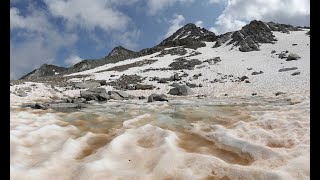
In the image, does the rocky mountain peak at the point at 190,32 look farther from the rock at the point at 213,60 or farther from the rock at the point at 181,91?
the rock at the point at 181,91

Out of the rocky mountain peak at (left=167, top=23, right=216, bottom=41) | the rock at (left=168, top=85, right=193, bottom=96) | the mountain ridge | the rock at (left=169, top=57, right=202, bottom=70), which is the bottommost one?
the rock at (left=168, top=85, right=193, bottom=96)

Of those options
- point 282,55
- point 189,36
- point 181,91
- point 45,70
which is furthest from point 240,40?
point 45,70

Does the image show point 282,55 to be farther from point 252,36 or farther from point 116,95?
point 116,95

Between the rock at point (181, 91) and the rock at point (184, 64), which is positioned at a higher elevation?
the rock at point (184, 64)

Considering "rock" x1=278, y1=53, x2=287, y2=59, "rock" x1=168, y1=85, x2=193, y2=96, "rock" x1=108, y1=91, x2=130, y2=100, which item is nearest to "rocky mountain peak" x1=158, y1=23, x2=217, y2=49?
"rock" x1=278, y1=53, x2=287, y2=59

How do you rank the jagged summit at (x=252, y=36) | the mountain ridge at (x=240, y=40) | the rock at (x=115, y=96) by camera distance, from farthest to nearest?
the mountain ridge at (x=240, y=40)
the jagged summit at (x=252, y=36)
the rock at (x=115, y=96)

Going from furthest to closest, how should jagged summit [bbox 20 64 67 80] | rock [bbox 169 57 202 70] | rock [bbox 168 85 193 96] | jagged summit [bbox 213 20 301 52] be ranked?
jagged summit [bbox 20 64 67 80]
jagged summit [bbox 213 20 301 52]
rock [bbox 169 57 202 70]
rock [bbox 168 85 193 96]

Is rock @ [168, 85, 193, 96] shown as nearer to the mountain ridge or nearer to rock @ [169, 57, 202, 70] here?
rock @ [169, 57, 202, 70]

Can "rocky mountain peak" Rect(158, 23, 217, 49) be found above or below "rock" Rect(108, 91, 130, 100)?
above

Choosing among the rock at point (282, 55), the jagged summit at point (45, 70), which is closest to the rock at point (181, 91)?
the rock at point (282, 55)

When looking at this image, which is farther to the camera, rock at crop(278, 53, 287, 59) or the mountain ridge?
the mountain ridge

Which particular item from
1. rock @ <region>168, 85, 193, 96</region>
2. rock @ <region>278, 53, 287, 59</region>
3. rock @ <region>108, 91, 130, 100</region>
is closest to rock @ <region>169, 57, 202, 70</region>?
rock @ <region>278, 53, 287, 59</region>

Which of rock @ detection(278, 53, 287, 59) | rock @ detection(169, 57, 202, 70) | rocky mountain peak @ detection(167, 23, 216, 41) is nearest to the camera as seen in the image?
rock @ detection(278, 53, 287, 59)

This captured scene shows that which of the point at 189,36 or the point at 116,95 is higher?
the point at 189,36
